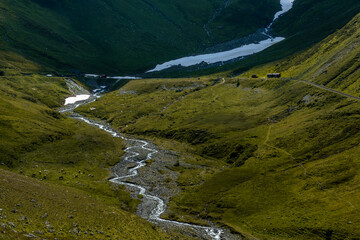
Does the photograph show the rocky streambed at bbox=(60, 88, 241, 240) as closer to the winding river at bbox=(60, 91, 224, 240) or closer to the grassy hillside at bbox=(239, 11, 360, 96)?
the winding river at bbox=(60, 91, 224, 240)

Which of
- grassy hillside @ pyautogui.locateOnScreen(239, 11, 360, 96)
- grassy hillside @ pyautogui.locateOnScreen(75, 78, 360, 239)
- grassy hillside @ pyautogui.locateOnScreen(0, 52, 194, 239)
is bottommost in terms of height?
grassy hillside @ pyautogui.locateOnScreen(0, 52, 194, 239)

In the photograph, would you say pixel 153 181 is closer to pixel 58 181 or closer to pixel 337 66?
pixel 58 181

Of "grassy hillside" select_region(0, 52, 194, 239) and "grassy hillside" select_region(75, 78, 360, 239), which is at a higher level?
"grassy hillside" select_region(75, 78, 360, 239)

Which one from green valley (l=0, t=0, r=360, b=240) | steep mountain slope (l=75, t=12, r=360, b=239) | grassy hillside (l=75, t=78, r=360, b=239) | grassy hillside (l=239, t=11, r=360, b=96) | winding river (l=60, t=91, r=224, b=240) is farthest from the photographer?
grassy hillside (l=239, t=11, r=360, b=96)

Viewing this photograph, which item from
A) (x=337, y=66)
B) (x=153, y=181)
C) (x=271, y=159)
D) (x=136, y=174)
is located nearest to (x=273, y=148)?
(x=271, y=159)

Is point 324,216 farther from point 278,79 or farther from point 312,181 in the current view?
point 278,79

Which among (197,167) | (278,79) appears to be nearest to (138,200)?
(197,167)

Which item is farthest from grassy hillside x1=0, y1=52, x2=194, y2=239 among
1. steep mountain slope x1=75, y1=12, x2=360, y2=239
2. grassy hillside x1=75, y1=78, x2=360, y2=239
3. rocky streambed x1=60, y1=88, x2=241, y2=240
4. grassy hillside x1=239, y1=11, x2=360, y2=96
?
grassy hillside x1=239, y1=11, x2=360, y2=96
